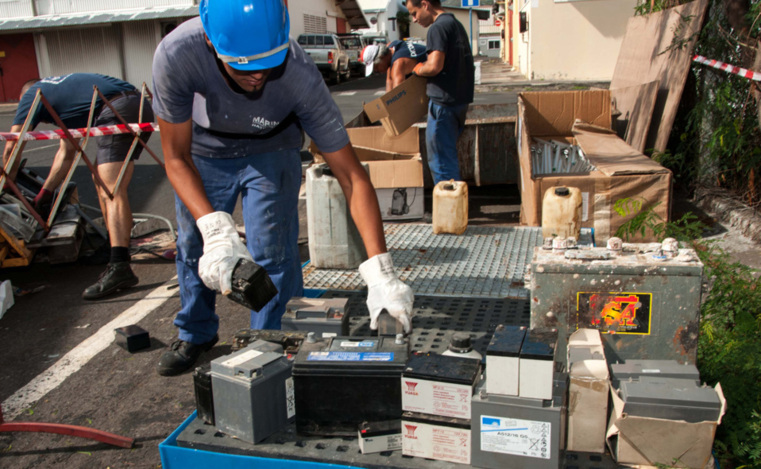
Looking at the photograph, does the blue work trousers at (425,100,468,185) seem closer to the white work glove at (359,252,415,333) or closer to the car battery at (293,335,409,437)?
the white work glove at (359,252,415,333)

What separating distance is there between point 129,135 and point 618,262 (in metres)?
3.81

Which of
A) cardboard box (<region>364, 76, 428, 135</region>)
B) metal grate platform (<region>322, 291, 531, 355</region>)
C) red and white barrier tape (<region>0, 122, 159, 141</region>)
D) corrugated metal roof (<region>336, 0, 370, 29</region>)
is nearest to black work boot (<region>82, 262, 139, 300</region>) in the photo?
red and white barrier tape (<region>0, 122, 159, 141</region>)

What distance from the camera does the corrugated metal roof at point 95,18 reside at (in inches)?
996

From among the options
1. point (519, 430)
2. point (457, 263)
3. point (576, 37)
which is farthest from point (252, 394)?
point (576, 37)

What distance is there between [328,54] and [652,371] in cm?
2474

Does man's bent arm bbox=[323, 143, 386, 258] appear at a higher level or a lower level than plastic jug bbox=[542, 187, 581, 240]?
higher

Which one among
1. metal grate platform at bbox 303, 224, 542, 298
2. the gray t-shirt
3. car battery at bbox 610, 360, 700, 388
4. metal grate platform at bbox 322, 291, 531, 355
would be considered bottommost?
metal grate platform at bbox 303, 224, 542, 298

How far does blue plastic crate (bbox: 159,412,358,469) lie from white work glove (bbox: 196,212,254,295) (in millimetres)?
541

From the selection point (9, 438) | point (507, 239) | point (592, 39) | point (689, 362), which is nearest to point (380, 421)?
point (689, 362)

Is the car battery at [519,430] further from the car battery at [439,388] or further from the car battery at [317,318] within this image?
the car battery at [317,318]

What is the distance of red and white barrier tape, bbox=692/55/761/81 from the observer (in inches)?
181

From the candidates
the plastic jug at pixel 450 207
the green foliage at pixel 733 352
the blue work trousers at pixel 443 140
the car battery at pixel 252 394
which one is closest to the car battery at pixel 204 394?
the car battery at pixel 252 394

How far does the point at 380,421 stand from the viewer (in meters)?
1.87

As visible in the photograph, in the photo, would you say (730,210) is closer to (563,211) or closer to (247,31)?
(563,211)
